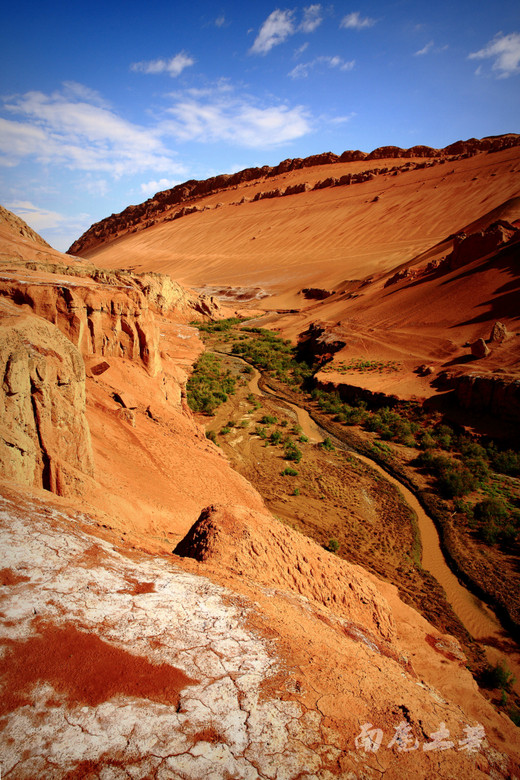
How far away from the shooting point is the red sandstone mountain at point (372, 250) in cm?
1930

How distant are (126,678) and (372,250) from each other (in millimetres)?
48111

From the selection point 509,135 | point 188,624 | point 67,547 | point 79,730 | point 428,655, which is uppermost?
point 509,135

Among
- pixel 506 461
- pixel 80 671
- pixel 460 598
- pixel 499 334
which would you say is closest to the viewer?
pixel 80 671

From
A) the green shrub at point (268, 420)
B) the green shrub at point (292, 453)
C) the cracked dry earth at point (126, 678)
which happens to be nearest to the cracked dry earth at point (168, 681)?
the cracked dry earth at point (126, 678)

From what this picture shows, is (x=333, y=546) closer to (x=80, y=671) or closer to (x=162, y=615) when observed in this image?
(x=162, y=615)

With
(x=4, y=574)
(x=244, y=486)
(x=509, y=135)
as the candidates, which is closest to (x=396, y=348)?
(x=244, y=486)

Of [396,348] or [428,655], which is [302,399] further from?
[428,655]

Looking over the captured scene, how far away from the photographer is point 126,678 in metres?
2.40

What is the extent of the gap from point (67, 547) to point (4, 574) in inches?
23.4

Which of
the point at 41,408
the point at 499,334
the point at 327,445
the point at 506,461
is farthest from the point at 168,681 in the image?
the point at 499,334

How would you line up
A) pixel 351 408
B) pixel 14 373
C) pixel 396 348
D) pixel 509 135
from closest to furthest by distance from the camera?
pixel 14 373, pixel 351 408, pixel 396 348, pixel 509 135

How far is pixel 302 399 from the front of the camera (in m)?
18.2

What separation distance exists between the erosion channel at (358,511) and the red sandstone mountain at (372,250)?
5.36 meters

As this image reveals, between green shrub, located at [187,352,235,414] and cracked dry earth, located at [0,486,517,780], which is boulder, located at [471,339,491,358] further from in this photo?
cracked dry earth, located at [0,486,517,780]
